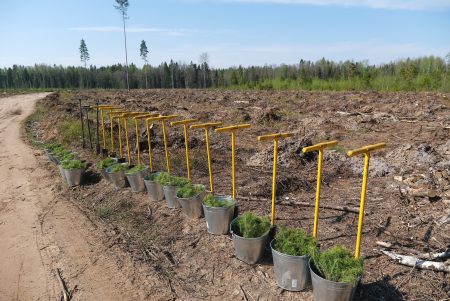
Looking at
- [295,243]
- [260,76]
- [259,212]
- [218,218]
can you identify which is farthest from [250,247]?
[260,76]

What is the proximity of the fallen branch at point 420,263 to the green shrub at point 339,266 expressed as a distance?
783mm

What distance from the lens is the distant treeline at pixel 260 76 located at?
1087 inches

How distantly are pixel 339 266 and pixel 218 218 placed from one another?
5.66 ft

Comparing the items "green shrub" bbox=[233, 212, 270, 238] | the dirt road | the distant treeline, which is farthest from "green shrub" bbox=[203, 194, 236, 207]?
the distant treeline

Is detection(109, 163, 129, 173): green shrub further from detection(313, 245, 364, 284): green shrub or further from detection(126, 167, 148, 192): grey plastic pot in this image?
detection(313, 245, 364, 284): green shrub

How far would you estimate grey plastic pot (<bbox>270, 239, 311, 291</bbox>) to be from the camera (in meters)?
3.10

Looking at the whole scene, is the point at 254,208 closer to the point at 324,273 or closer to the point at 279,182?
the point at 279,182

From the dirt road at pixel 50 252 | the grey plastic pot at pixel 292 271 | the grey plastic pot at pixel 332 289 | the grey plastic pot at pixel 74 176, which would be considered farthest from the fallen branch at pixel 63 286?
the grey plastic pot at pixel 74 176

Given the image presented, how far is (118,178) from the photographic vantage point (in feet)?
20.6

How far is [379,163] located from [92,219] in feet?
16.6

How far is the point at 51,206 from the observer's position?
19.4 feet

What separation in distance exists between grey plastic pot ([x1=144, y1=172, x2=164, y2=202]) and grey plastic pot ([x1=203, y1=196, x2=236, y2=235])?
56.1 inches

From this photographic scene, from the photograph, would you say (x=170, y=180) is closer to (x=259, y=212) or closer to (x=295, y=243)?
(x=259, y=212)

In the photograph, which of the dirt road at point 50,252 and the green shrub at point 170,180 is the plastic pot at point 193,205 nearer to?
the green shrub at point 170,180
